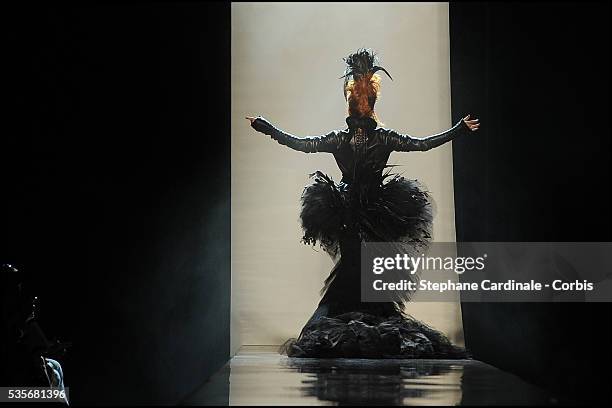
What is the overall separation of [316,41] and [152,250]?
172 centimetres

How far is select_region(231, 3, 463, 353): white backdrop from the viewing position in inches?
191

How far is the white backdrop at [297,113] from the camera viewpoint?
4.86 metres

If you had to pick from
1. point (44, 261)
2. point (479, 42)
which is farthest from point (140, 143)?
point (479, 42)

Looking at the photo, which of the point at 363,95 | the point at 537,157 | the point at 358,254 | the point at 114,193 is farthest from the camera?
the point at 363,95

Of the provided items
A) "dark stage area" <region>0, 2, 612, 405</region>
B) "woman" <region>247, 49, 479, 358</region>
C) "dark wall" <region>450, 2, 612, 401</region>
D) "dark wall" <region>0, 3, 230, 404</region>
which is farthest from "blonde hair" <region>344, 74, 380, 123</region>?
"dark wall" <region>0, 3, 230, 404</region>

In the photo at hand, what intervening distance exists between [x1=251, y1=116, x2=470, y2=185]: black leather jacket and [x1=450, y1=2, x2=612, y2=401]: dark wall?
0.84 ft

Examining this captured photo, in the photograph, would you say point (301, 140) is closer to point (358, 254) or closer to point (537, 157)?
point (358, 254)

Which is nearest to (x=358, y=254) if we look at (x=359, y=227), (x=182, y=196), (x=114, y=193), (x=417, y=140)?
(x=359, y=227)

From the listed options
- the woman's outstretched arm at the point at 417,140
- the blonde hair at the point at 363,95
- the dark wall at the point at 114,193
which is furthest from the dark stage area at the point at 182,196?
the blonde hair at the point at 363,95

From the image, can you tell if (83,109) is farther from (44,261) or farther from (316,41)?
(316,41)

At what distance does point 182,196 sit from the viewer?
14.6 feet

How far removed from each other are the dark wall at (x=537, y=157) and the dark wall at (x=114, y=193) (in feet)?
5.22

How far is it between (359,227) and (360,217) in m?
0.06

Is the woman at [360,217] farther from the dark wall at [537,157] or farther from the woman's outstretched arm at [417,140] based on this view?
the dark wall at [537,157]
